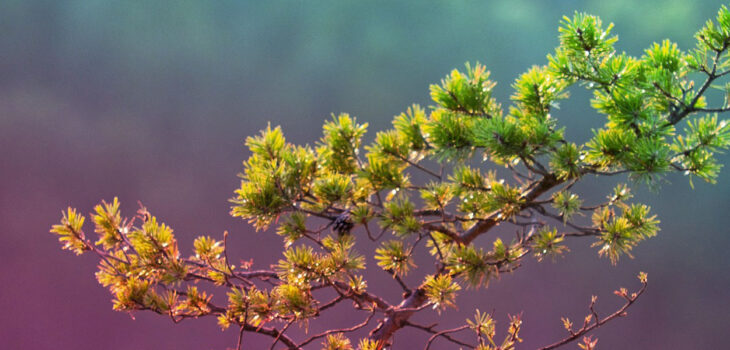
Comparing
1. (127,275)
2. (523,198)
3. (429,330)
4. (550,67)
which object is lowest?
(429,330)

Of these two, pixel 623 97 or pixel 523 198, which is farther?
pixel 523 198

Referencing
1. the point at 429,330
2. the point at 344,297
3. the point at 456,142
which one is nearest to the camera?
the point at 456,142

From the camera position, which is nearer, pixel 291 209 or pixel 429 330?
pixel 291 209

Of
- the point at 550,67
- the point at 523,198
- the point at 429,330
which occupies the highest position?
the point at 550,67

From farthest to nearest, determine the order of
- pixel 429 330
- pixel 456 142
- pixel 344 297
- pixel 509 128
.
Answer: pixel 429 330 → pixel 344 297 → pixel 456 142 → pixel 509 128

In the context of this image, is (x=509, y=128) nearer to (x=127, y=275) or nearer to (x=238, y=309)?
(x=238, y=309)

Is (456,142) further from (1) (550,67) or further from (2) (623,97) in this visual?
(2) (623,97)

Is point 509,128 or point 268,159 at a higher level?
point 268,159

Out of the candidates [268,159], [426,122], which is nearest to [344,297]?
[268,159]

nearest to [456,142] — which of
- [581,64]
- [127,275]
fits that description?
[581,64]
